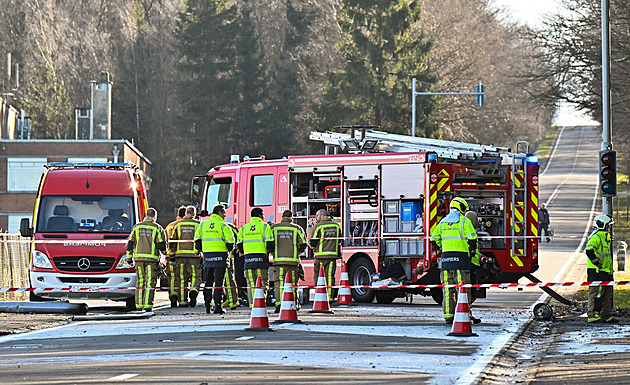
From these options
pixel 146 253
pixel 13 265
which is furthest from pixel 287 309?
pixel 13 265

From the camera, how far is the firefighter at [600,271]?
18.3 metres

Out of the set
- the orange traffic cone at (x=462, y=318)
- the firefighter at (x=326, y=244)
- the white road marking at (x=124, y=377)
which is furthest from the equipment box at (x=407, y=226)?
the white road marking at (x=124, y=377)

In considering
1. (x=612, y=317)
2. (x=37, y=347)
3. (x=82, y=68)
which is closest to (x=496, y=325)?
(x=612, y=317)

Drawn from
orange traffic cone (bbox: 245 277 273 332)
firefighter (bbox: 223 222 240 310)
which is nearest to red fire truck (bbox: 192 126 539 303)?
firefighter (bbox: 223 222 240 310)

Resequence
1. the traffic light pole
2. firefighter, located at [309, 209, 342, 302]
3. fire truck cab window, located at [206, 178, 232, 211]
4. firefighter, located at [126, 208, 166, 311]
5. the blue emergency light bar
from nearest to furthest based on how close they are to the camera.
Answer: firefighter, located at [126, 208, 166, 311], the traffic light pole, firefighter, located at [309, 209, 342, 302], the blue emergency light bar, fire truck cab window, located at [206, 178, 232, 211]

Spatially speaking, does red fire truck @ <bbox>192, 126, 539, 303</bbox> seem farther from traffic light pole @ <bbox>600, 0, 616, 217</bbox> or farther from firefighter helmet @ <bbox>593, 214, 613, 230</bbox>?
firefighter helmet @ <bbox>593, 214, 613, 230</bbox>

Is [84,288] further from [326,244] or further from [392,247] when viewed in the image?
[392,247]

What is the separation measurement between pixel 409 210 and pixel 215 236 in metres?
3.77

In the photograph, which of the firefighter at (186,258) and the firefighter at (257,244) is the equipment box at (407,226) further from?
the firefighter at (186,258)

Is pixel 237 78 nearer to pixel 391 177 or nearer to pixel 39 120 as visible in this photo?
pixel 39 120

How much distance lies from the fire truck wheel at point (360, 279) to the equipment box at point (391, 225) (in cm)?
78

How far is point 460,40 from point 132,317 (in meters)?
53.2

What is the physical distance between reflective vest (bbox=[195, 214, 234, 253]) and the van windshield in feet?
6.89

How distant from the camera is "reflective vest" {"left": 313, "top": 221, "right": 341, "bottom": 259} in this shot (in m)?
21.8
